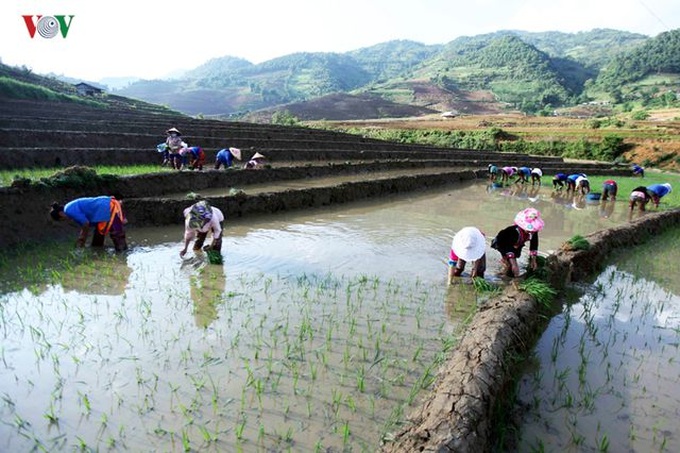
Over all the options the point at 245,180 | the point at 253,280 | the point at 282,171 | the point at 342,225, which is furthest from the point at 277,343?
the point at 282,171

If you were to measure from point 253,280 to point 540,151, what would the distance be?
3514cm

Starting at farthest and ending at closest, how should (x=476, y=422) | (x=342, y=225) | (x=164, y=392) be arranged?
(x=342, y=225), (x=164, y=392), (x=476, y=422)

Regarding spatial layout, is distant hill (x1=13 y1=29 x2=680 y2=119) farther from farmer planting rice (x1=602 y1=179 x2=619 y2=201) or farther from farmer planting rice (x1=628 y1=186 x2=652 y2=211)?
farmer planting rice (x1=628 y1=186 x2=652 y2=211)

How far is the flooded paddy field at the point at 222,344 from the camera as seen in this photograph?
3.12m

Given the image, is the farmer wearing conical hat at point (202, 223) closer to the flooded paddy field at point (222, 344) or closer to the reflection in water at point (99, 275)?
the flooded paddy field at point (222, 344)

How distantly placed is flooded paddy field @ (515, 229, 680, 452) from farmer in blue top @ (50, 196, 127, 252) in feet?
20.1

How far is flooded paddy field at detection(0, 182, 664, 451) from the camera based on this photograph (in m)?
3.12

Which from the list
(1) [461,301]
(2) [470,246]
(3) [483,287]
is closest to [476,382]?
(1) [461,301]

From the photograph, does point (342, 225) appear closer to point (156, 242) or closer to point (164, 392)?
point (156, 242)

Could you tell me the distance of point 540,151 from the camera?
3581 cm

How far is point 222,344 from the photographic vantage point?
426 cm

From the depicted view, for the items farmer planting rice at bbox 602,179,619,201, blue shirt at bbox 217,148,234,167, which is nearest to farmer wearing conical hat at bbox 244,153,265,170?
blue shirt at bbox 217,148,234,167

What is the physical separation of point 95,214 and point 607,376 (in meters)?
6.96

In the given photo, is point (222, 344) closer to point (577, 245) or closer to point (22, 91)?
point (577, 245)
